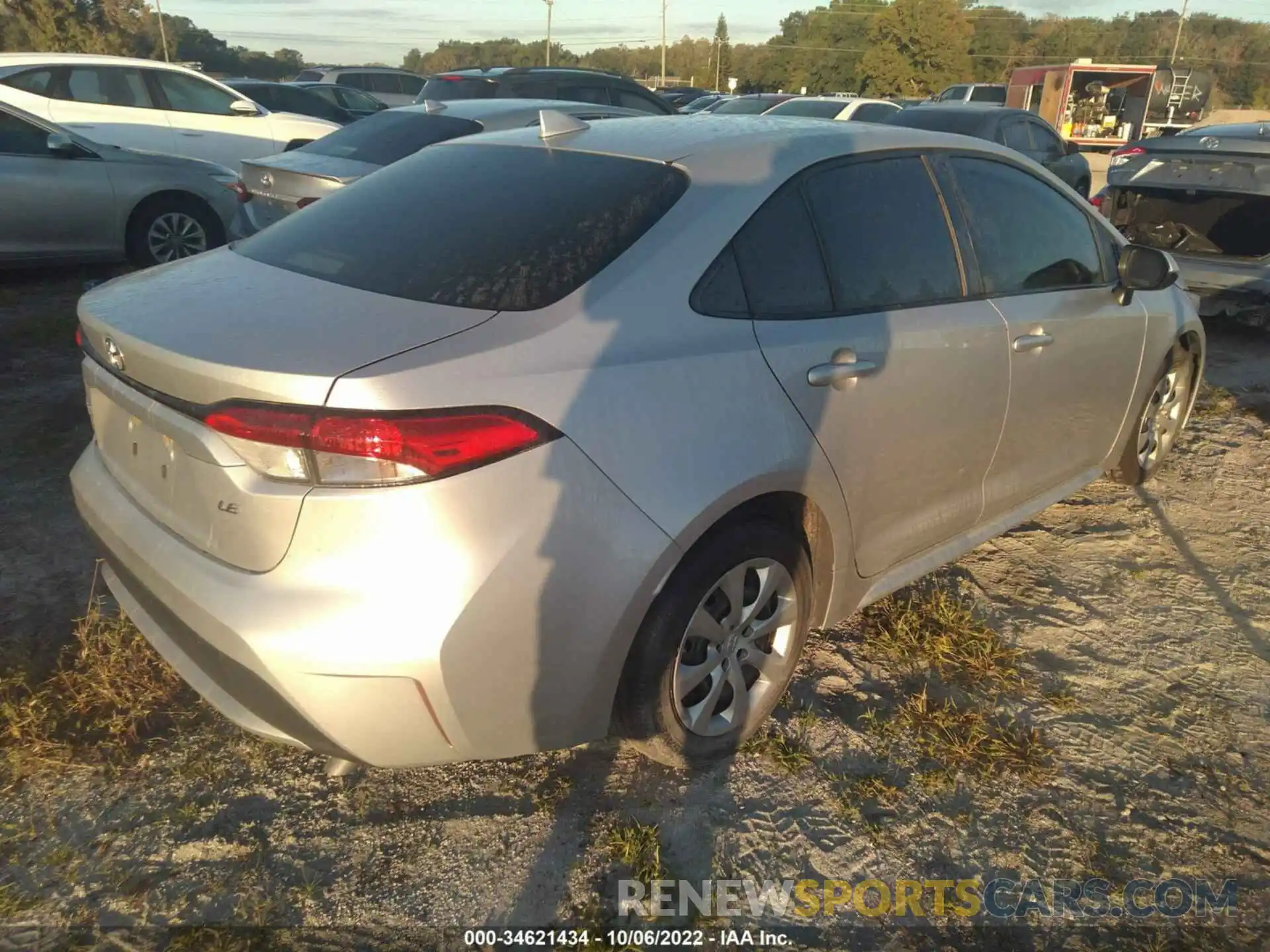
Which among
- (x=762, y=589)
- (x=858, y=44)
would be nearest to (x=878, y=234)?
(x=762, y=589)

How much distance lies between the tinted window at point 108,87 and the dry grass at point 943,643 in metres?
9.38

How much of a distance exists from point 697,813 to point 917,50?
62675 mm

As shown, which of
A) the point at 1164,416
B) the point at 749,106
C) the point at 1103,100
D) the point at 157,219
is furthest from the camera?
the point at 1103,100

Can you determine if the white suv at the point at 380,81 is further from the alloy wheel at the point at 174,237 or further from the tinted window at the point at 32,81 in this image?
the alloy wheel at the point at 174,237

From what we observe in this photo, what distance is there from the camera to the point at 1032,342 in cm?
321

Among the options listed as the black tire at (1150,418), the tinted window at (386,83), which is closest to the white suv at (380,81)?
the tinted window at (386,83)

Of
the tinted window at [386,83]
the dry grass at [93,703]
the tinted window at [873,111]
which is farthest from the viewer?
the tinted window at [386,83]

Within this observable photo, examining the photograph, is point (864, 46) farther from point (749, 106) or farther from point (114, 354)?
point (114, 354)

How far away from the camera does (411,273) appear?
2.31 meters

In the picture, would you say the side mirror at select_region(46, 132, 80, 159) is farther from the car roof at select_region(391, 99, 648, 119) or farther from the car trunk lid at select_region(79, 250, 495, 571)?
the car trunk lid at select_region(79, 250, 495, 571)

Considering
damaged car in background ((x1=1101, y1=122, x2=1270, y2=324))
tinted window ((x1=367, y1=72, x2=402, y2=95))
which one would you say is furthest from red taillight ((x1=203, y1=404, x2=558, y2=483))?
tinted window ((x1=367, y1=72, x2=402, y2=95))

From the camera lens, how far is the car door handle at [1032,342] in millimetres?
3164

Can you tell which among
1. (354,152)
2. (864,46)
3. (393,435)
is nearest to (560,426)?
(393,435)

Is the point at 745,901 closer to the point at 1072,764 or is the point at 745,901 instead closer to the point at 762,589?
the point at 762,589
